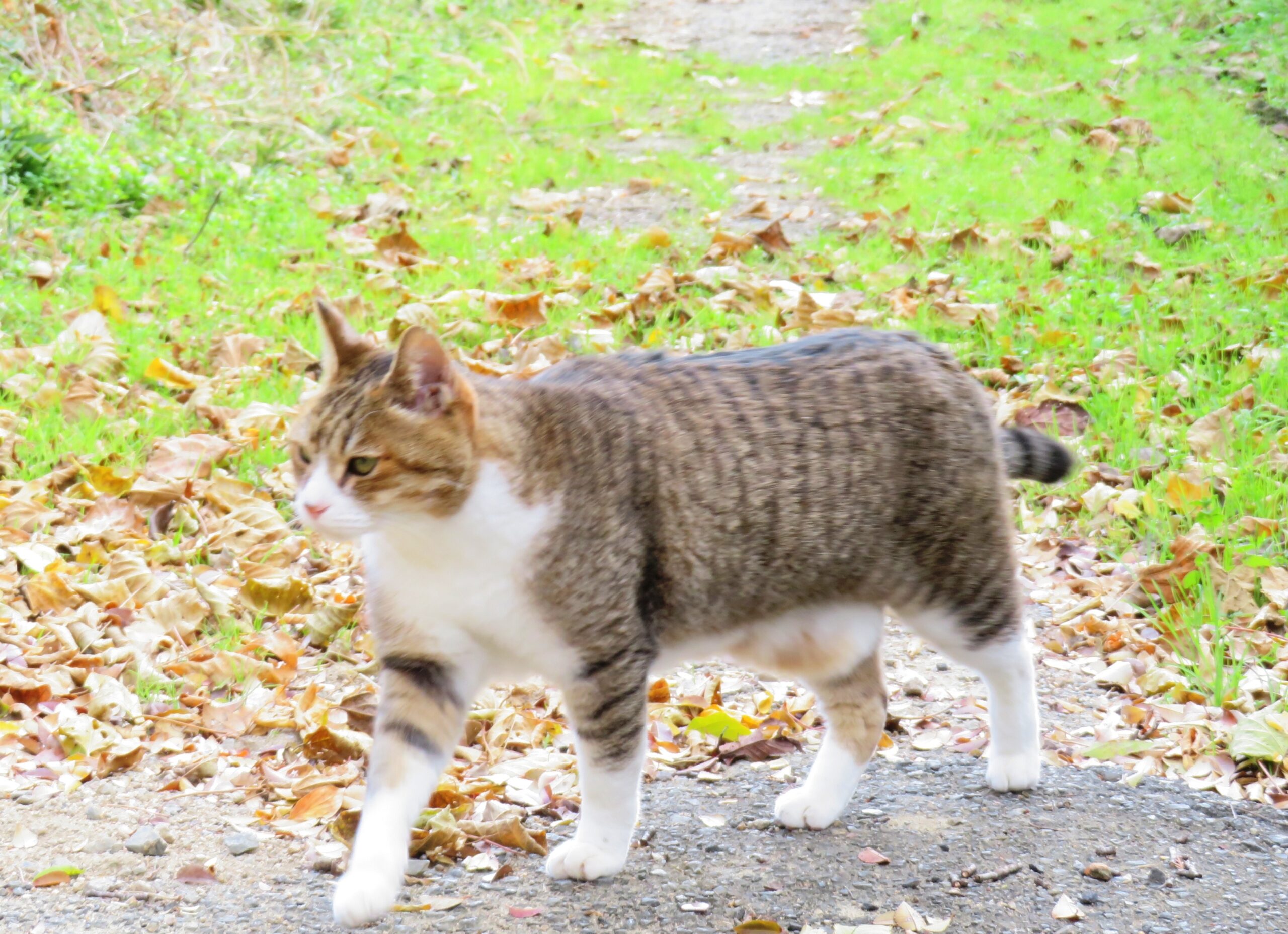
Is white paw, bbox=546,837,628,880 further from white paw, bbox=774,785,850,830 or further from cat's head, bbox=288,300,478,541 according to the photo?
cat's head, bbox=288,300,478,541

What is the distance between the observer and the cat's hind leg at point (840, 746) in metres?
3.09

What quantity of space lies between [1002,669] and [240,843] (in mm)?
1721

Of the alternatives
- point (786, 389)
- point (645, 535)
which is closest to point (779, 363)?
point (786, 389)

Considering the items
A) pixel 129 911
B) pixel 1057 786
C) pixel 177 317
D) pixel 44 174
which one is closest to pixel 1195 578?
pixel 1057 786

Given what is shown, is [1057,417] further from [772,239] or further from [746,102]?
[746,102]

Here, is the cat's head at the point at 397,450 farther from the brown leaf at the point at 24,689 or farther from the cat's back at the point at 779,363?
the brown leaf at the point at 24,689

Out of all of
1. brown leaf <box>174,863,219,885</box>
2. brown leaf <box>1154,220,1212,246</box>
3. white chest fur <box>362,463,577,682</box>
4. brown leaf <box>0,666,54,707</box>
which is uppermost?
white chest fur <box>362,463,577,682</box>

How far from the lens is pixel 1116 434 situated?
4875mm

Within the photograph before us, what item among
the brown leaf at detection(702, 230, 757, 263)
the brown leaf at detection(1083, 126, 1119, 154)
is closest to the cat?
the brown leaf at detection(702, 230, 757, 263)

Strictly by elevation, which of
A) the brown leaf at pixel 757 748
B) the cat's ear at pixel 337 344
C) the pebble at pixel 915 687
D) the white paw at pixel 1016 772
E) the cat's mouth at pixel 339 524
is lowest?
the pebble at pixel 915 687

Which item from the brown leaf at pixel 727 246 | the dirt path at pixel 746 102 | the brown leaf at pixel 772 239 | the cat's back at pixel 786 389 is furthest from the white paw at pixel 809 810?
the dirt path at pixel 746 102

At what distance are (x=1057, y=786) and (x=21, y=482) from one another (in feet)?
11.1

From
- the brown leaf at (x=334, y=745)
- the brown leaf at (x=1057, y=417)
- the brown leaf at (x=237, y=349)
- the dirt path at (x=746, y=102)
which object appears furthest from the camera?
the dirt path at (x=746, y=102)

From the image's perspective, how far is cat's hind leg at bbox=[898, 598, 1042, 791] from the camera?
10.1 feet
